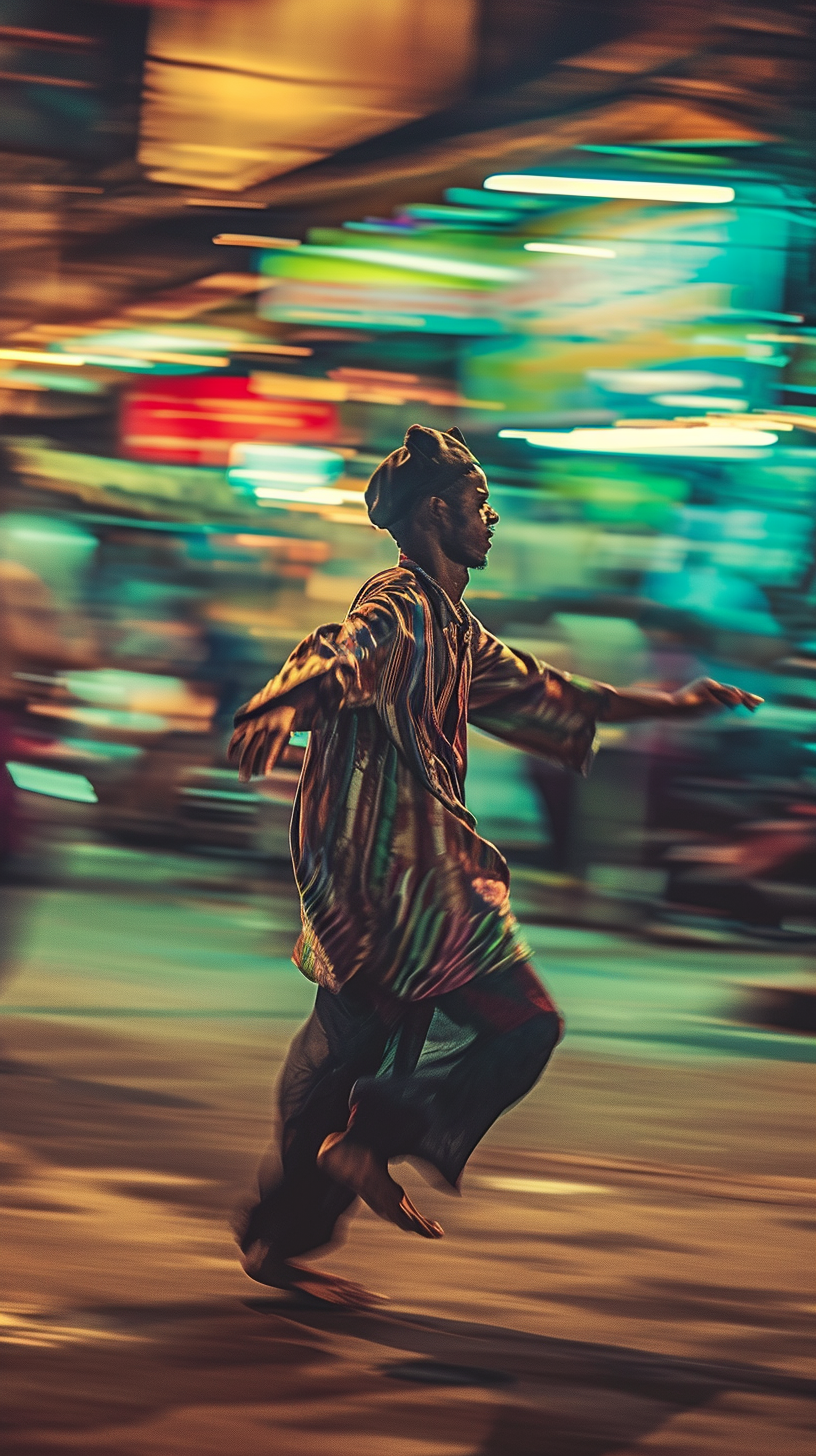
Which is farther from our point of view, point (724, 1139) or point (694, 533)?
point (694, 533)

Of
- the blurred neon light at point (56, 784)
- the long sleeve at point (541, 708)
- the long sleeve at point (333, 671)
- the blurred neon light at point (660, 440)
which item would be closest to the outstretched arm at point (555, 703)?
the long sleeve at point (541, 708)

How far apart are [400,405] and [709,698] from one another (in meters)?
6.44

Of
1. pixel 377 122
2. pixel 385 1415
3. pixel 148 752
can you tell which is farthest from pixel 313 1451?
pixel 377 122

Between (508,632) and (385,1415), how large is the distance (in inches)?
273

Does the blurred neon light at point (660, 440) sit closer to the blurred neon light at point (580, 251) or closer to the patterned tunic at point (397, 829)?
the blurred neon light at point (580, 251)

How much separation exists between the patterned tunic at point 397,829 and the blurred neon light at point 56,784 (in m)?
7.07

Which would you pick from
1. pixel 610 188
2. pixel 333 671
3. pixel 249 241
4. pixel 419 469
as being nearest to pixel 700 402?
pixel 610 188

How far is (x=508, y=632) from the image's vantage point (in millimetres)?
9836

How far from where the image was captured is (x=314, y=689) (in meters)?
3.48

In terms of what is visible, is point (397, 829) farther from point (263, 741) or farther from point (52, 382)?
point (52, 382)

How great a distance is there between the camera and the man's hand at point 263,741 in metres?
3.41

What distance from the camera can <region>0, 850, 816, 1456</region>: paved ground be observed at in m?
3.12

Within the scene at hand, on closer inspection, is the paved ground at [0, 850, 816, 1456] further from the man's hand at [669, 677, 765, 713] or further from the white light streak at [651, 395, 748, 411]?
the white light streak at [651, 395, 748, 411]

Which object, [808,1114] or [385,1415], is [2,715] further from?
[385,1415]
